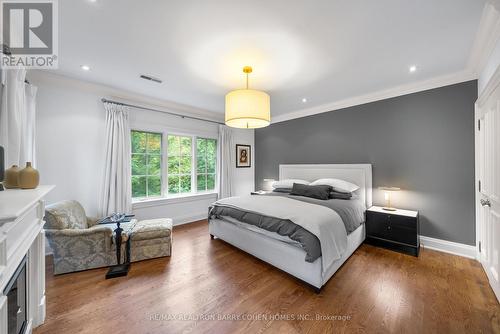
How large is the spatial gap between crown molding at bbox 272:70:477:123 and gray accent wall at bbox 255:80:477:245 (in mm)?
71

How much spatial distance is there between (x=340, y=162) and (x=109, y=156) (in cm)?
418

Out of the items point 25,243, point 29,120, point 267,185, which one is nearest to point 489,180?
point 267,185

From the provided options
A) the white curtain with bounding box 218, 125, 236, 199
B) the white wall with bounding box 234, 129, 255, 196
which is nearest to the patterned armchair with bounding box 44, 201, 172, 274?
the white curtain with bounding box 218, 125, 236, 199

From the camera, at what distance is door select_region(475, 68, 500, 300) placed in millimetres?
1783

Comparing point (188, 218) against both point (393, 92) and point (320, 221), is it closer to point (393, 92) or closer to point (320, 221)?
point (320, 221)

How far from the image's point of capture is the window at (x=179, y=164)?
160 inches

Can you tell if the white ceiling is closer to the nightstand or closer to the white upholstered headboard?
the white upholstered headboard

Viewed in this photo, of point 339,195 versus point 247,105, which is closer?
point 247,105

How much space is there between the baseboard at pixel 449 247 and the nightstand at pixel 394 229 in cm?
31

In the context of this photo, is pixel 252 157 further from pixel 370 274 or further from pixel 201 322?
pixel 201 322

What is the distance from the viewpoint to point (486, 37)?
1890mm

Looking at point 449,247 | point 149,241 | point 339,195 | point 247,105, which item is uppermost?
point 247,105

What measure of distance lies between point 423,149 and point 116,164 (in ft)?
16.0

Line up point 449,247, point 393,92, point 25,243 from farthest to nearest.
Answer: point 393,92 < point 449,247 < point 25,243
